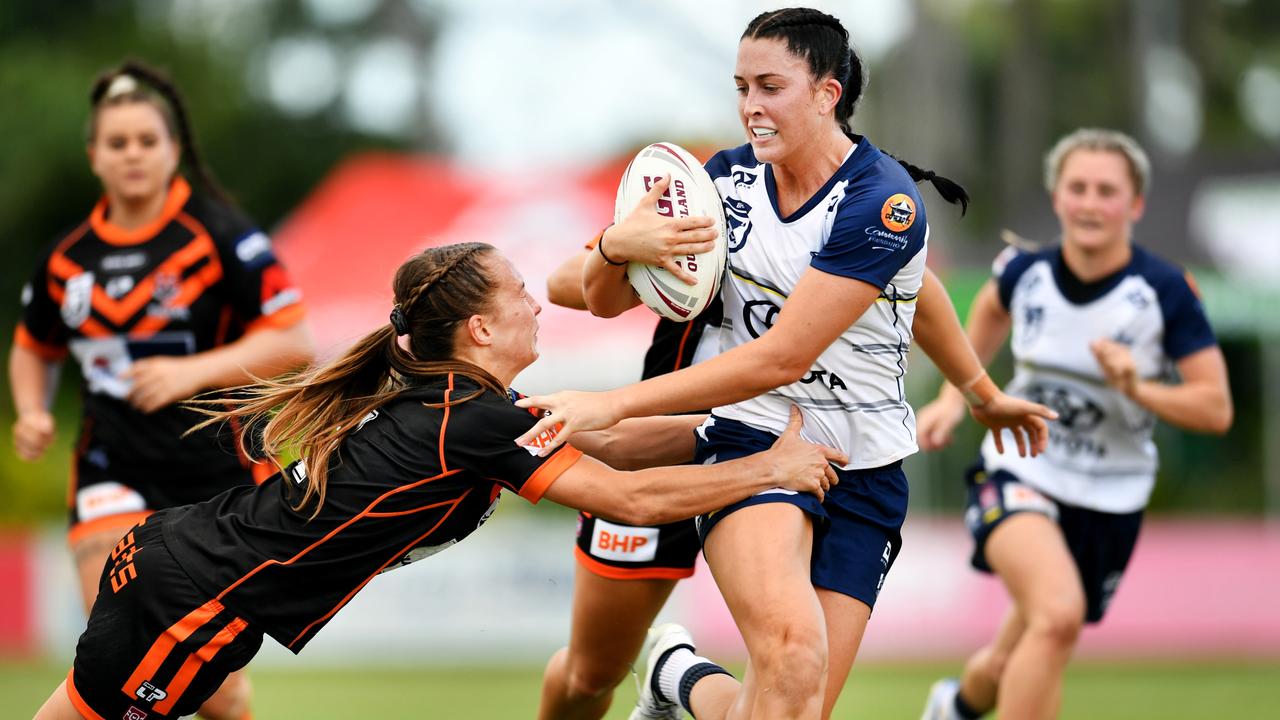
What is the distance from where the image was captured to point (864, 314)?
14.1 ft

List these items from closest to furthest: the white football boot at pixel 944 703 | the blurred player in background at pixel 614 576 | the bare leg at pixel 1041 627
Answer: the blurred player in background at pixel 614 576, the bare leg at pixel 1041 627, the white football boot at pixel 944 703

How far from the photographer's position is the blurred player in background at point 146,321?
578 centimetres

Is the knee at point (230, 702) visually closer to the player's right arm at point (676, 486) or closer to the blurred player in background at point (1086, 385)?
the player's right arm at point (676, 486)

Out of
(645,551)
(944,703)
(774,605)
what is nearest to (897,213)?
(774,605)

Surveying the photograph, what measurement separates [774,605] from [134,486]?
2.87 m

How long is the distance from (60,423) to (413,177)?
Answer: 4691mm

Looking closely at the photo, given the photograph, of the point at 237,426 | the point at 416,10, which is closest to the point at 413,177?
the point at 416,10

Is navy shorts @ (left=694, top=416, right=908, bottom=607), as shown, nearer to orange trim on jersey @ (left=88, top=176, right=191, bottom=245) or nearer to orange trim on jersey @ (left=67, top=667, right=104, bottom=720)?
orange trim on jersey @ (left=67, top=667, right=104, bottom=720)

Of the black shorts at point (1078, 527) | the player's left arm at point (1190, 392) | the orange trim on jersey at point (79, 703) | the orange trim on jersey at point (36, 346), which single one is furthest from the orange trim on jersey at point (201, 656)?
the player's left arm at point (1190, 392)

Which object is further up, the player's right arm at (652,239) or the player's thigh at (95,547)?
the player's right arm at (652,239)

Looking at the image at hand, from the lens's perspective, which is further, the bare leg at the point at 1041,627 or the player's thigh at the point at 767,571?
the bare leg at the point at 1041,627

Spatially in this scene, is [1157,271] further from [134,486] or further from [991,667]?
[134,486]

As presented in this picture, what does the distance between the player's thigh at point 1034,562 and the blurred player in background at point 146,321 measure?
8.75ft

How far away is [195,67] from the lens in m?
26.8
